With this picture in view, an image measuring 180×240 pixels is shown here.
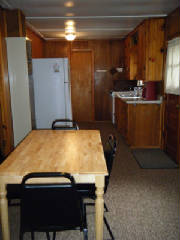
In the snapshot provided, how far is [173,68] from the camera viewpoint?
12.4 ft

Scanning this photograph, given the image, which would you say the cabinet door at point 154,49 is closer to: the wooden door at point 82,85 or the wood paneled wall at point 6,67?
the wood paneled wall at point 6,67

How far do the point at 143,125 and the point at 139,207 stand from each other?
A: 2.20m

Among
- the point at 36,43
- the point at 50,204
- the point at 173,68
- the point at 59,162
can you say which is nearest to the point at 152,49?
the point at 173,68

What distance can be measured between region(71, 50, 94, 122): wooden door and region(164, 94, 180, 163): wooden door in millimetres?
3301

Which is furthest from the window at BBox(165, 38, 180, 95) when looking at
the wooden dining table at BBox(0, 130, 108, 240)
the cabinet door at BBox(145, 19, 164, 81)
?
the wooden dining table at BBox(0, 130, 108, 240)

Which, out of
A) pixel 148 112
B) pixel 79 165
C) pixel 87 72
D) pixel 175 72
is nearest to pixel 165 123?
pixel 148 112

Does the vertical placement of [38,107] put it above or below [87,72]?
below

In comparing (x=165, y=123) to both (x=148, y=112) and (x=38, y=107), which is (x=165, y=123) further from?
(x=38, y=107)

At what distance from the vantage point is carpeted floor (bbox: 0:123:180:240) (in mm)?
2107

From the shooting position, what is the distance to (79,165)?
5.71 ft

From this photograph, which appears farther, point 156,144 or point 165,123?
point 156,144

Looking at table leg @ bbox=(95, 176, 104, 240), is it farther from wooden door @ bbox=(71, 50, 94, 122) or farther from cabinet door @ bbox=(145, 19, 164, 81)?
wooden door @ bbox=(71, 50, 94, 122)

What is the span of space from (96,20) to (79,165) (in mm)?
3595

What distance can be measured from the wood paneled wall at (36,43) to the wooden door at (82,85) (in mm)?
997
